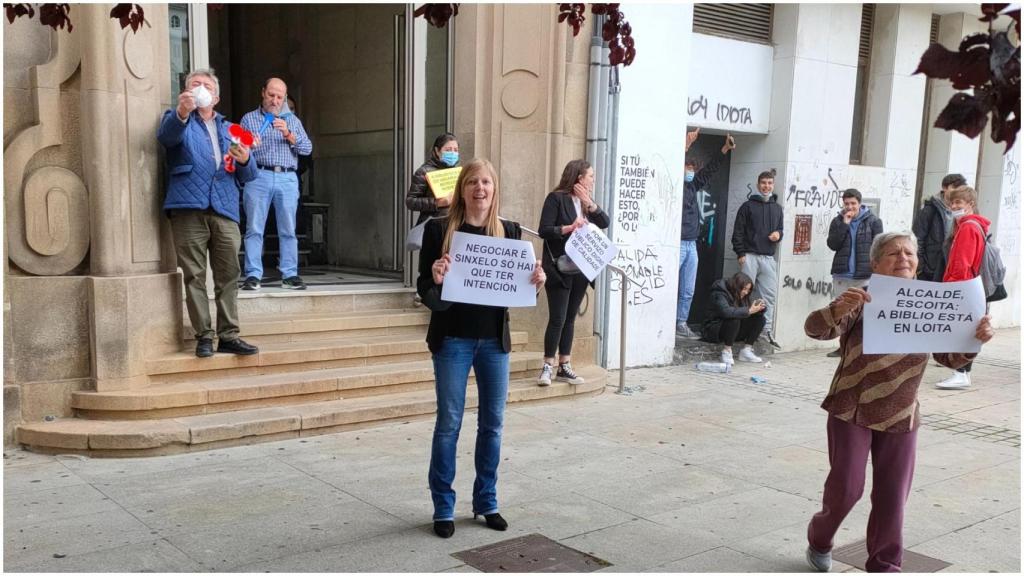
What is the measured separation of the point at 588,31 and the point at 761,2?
9.25 ft

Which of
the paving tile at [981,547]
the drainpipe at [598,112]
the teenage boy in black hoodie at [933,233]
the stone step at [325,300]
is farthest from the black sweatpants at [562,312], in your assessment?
the teenage boy in black hoodie at [933,233]

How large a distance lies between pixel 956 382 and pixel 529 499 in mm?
5746

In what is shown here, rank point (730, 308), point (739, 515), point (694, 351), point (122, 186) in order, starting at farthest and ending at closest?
point (694, 351) → point (730, 308) → point (122, 186) → point (739, 515)

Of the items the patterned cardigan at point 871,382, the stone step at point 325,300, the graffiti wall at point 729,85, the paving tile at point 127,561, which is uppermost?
the graffiti wall at point 729,85

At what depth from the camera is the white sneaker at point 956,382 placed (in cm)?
878

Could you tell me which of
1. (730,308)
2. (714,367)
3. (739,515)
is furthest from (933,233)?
(739,515)

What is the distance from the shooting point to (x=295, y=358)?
685 centimetres

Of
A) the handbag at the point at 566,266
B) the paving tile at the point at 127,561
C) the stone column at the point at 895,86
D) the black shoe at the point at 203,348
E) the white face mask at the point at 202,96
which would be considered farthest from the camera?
the stone column at the point at 895,86

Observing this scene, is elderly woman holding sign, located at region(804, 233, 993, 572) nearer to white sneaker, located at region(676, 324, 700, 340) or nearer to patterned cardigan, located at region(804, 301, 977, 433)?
patterned cardigan, located at region(804, 301, 977, 433)

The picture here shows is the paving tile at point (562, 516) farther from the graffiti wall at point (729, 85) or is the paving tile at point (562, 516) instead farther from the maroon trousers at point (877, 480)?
the graffiti wall at point (729, 85)

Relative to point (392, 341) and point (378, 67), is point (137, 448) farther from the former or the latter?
point (378, 67)

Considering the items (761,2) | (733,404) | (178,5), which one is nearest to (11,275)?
(178,5)

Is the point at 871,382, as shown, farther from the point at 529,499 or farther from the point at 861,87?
the point at 861,87

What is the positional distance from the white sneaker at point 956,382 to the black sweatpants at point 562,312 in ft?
12.9
